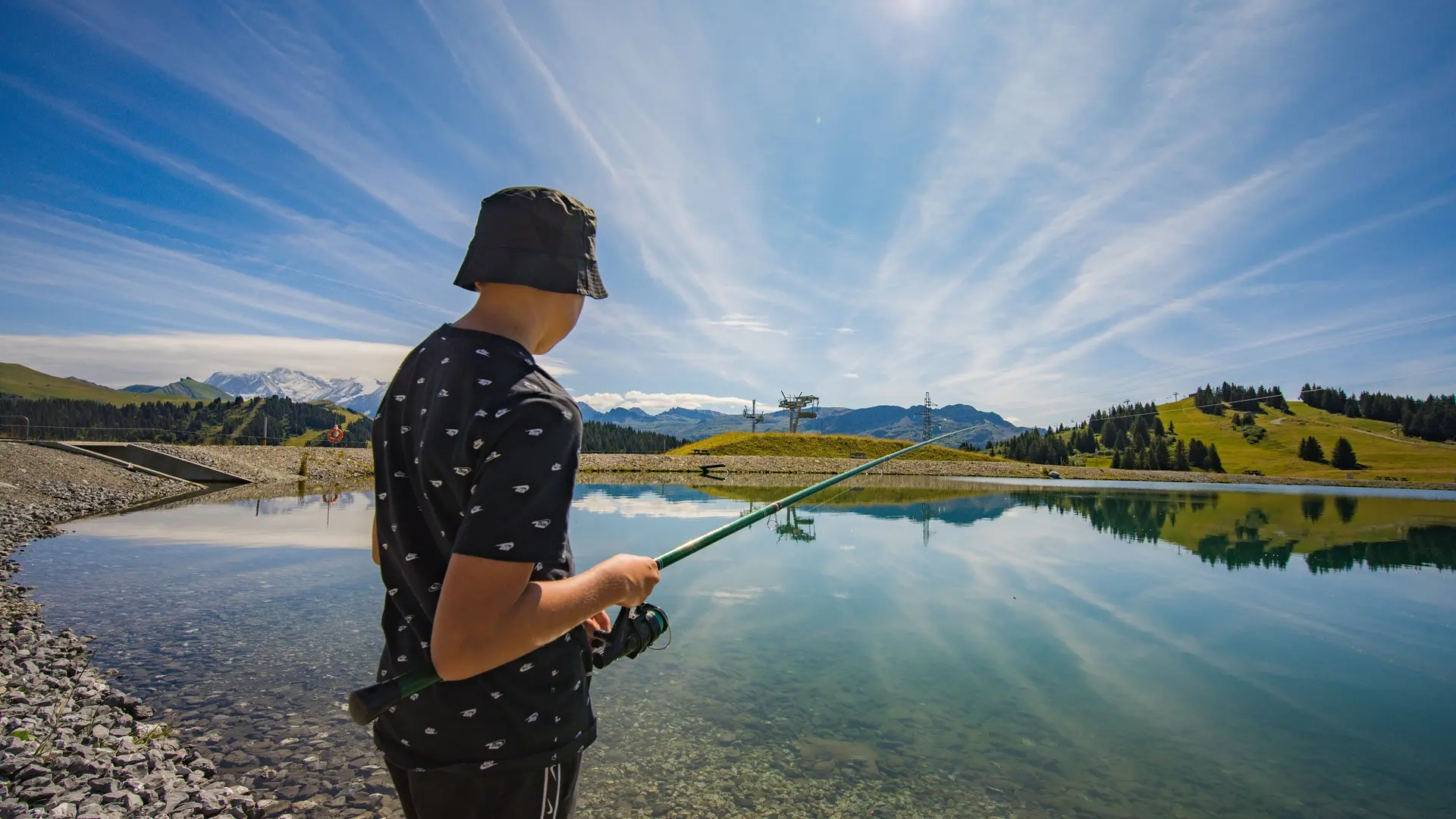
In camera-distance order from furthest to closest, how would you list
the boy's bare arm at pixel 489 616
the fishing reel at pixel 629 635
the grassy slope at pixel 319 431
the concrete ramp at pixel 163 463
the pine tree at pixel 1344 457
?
1. the grassy slope at pixel 319 431
2. the pine tree at pixel 1344 457
3. the concrete ramp at pixel 163 463
4. the fishing reel at pixel 629 635
5. the boy's bare arm at pixel 489 616

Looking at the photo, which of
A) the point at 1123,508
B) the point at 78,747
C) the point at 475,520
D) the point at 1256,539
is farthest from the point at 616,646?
the point at 1123,508

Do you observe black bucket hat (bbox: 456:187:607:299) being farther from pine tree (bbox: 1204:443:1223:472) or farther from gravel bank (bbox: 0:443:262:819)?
pine tree (bbox: 1204:443:1223:472)

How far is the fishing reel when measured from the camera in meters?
2.34

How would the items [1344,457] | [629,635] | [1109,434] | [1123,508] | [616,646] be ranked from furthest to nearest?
[1109,434], [1344,457], [1123,508], [629,635], [616,646]

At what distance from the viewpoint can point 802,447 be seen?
210ft

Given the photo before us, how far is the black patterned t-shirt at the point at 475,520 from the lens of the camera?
54.5 inches

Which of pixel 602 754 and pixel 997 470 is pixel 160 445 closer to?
pixel 602 754

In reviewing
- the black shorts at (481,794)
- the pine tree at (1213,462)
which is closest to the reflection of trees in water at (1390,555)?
the black shorts at (481,794)

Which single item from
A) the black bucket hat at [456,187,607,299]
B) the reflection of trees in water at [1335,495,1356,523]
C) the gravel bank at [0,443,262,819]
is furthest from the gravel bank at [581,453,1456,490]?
the black bucket hat at [456,187,607,299]

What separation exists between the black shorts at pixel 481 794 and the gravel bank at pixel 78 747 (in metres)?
3.86

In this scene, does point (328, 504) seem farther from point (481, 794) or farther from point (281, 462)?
point (481, 794)

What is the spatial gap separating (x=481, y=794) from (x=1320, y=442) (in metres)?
127

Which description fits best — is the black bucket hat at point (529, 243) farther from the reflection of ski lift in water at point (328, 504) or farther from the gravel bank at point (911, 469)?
the gravel bank at point (911, 469)

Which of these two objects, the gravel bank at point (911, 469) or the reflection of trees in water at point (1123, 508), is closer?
the reflection of trees in water at point (1123, 508)
